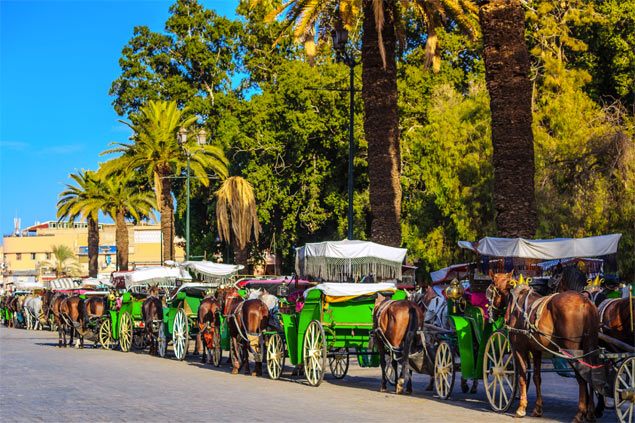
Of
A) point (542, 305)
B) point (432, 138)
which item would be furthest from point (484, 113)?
point (542, 305)

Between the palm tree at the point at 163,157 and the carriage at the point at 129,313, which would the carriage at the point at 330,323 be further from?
the palm tree at the point at 163,157

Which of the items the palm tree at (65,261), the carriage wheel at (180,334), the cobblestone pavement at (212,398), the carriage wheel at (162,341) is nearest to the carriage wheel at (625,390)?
the cobblestone pavement at (212,398)

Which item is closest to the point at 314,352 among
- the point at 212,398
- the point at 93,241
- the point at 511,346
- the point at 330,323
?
the point at 330,323

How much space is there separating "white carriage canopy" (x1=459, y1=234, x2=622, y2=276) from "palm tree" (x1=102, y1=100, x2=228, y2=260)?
2740 cm

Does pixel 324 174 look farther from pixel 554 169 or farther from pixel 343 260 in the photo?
pixel 343 260

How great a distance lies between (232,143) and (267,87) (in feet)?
11.8

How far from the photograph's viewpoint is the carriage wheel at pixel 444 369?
1276cm

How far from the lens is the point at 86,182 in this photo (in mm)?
54281

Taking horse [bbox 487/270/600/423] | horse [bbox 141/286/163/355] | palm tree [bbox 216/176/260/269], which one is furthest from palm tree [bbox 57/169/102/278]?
horse [bbox 487/270/600/423]

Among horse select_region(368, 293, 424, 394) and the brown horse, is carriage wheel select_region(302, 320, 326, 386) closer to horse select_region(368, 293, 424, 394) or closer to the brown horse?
horse select_region(368, 293, 424, 394)

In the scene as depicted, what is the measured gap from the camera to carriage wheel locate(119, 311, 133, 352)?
24.0 meters

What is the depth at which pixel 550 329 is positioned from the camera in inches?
419

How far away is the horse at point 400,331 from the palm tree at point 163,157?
2724 centimetres

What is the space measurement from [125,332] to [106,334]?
177 centimetres
